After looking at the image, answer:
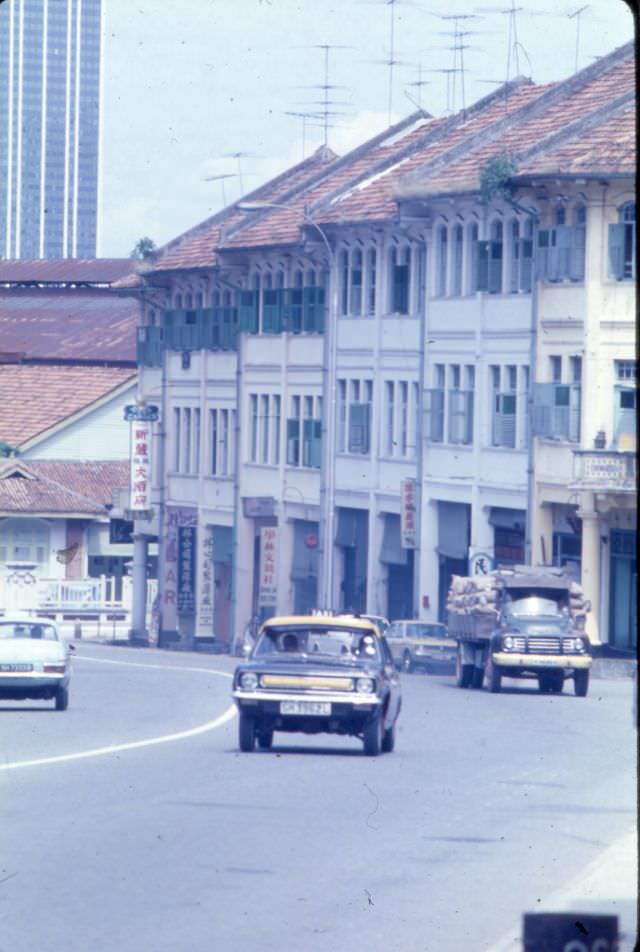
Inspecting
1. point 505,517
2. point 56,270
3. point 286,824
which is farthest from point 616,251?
point 56,270

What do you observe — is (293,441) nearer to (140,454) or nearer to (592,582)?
(140,454)

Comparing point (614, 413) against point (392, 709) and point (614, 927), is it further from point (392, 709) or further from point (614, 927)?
point (614, 927)

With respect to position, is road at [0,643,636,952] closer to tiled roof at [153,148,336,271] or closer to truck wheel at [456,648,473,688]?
truck wheel at [456,648,473,688]

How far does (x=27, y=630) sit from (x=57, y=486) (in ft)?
25.3

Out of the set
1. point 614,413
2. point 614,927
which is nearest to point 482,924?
point 614,927

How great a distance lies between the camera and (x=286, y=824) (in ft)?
69.2

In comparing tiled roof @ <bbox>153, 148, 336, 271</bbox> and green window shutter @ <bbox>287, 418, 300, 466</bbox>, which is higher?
tiled roof @ <bbox>153, 148, 336, 271</bbox>

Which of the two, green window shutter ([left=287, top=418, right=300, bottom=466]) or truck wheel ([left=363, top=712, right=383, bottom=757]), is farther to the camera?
truck wheel ([left=363, top=712, right=383, bottom=757])

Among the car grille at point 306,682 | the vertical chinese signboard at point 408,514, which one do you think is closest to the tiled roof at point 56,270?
the vertical chinese signboard at point 408,514

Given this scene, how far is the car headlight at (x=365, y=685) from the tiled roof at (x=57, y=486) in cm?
309

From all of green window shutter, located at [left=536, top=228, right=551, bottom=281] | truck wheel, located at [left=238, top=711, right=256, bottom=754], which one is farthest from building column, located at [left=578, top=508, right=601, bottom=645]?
truck wheel, located at [left=238, top=711, right=256, bottom=754]

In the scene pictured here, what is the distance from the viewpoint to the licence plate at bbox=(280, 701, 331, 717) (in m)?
24.7

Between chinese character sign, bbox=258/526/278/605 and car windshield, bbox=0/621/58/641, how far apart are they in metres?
6.27

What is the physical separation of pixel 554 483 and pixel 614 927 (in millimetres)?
33326
